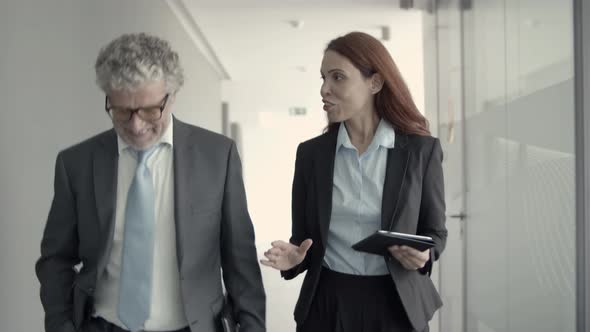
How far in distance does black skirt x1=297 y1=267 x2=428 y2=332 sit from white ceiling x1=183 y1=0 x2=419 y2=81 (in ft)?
17.8

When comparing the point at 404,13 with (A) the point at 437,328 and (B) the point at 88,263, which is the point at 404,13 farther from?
(B) the point at 88,263

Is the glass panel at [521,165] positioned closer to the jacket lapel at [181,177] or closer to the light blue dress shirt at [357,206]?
the light blue dress shirt at [357,206]

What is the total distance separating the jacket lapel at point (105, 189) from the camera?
186 centimetres

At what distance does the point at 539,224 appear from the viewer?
268 cm

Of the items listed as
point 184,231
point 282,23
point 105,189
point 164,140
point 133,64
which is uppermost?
point 282,23

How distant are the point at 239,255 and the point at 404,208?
0.59 meters

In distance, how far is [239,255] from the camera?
6.60 ft

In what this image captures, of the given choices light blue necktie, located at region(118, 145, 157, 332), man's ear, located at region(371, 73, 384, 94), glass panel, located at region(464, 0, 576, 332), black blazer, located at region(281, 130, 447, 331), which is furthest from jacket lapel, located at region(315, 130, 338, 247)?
glass panel, located at region(464, 0, 576, 332)

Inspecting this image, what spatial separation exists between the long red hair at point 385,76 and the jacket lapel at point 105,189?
90 cm

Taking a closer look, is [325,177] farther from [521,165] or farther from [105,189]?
[521,165]

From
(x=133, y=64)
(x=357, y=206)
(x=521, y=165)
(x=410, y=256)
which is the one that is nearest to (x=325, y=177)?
(x=357, y=206)

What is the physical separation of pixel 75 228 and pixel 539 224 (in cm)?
184

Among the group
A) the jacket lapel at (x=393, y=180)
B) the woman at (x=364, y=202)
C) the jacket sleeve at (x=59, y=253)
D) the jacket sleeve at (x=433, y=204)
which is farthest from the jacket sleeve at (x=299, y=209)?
the jacket sleeve at (x=59, y=253)

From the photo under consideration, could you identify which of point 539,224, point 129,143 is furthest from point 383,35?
point 129,143
